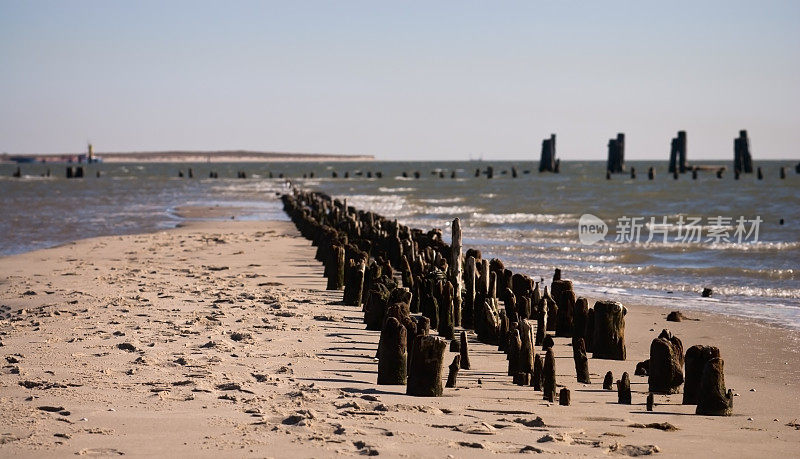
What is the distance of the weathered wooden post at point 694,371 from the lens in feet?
27.0

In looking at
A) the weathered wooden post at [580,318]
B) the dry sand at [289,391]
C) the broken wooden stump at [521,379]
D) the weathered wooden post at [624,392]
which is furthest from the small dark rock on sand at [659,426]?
the weathered wooden post at [580,318]

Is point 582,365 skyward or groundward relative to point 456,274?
groundward

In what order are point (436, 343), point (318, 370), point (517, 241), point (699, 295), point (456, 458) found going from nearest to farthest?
point (456, 458), point (436, 343), point (318, 370), point (699, 295), point (517, 241)

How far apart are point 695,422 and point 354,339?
4410 mm

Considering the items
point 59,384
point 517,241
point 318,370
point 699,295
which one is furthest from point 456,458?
point 517,241

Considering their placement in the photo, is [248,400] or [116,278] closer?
[248,400]

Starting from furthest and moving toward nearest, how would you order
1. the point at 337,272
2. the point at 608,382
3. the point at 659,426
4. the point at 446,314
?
the point at 337,272 → the point at 446,314 → the point at 608,382 → the point at 659,426

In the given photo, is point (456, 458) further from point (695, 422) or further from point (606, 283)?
point (606, 283)

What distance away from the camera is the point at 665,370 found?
873 cm

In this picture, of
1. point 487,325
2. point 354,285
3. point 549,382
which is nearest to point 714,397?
point 549,382

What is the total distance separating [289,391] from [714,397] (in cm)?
351

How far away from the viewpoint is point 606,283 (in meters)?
17.6

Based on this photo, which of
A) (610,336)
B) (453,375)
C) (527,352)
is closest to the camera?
(453,375)

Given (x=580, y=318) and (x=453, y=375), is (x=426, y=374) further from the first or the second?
(x=580, y=318)
